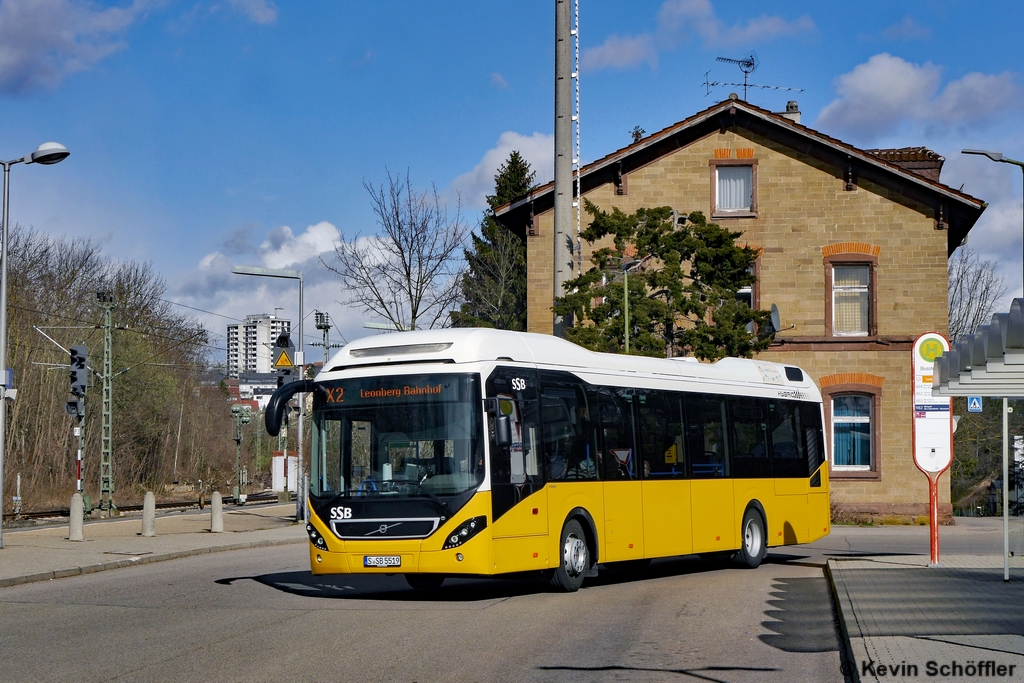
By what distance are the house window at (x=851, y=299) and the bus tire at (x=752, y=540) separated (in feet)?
55.9

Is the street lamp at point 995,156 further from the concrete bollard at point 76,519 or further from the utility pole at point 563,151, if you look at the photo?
the concrete bollard at point 76,519

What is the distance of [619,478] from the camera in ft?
53.5

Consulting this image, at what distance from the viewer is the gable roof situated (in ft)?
117

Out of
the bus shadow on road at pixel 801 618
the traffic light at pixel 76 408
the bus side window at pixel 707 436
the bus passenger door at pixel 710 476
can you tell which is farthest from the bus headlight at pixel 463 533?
the traffic light at pixel 76 408

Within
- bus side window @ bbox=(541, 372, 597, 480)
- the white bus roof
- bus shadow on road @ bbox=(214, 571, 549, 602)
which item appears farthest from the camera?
bus side window @ bbox=(541, 372, 597, 480)

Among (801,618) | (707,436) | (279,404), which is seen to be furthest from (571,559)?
(707,436)

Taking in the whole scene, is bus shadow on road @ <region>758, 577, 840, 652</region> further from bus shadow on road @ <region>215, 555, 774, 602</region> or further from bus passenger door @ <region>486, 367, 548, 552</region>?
bus passenger door @ <region>486, 367, 548, 552</region>

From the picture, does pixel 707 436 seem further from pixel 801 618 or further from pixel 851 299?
pixel 851 299

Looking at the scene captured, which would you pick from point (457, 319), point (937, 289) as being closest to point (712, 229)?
point (937, 289)

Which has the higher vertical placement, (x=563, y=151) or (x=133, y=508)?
(x=563, y=151)

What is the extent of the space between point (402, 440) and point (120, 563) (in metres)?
7.82

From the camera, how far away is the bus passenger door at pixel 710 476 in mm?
18078

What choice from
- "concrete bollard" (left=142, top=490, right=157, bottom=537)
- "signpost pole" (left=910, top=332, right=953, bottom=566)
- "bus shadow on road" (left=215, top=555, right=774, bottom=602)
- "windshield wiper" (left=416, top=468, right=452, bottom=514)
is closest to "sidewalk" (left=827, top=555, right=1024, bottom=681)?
"signpost pole" (left=910, top=332, right=953, bottom=566)

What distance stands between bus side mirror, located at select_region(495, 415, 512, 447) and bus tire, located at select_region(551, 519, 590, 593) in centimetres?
164
